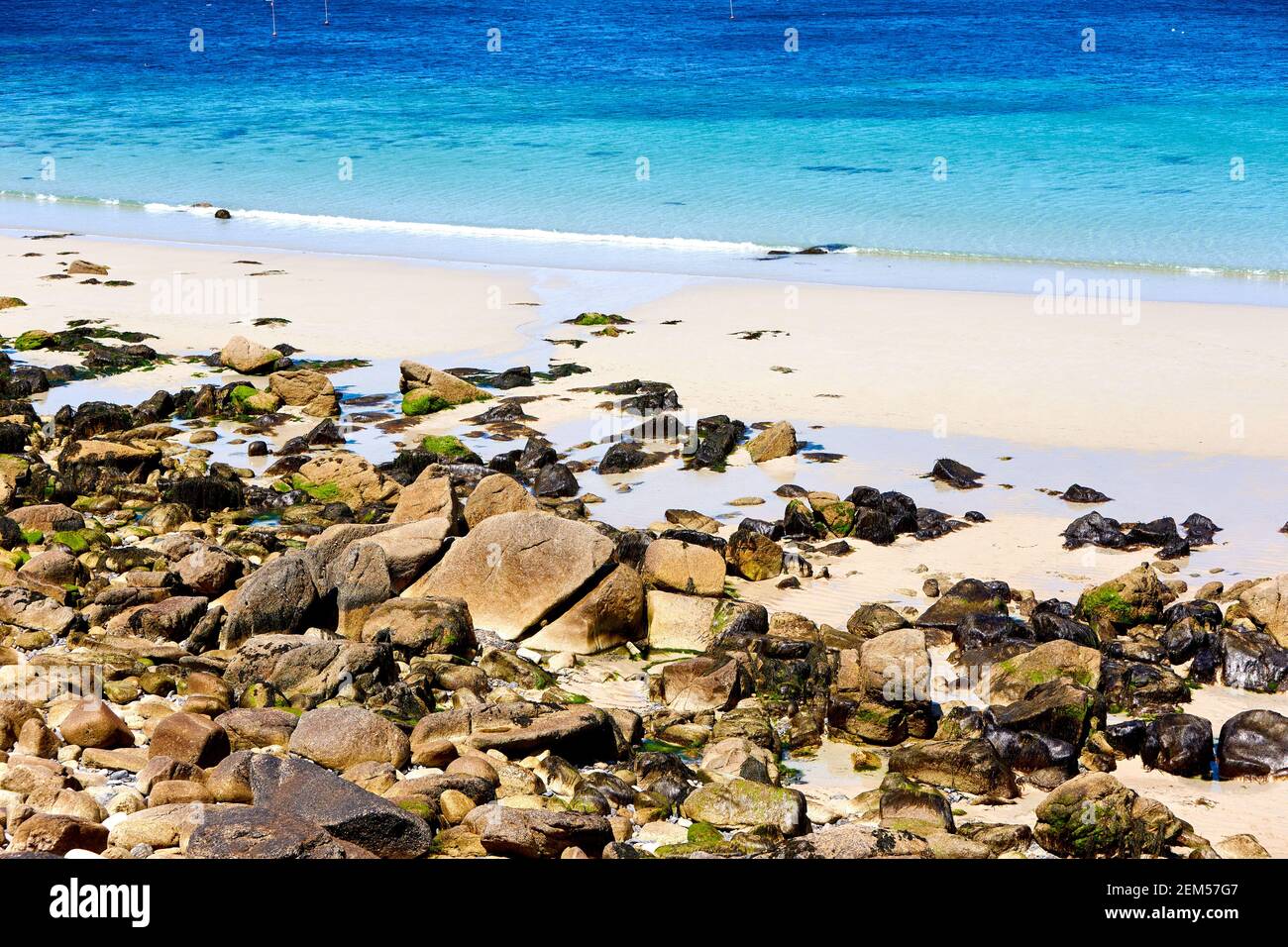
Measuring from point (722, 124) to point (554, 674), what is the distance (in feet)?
101

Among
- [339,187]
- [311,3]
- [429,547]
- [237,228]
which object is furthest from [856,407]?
[311,3]

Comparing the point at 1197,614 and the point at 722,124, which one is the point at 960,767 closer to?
the point at 1197,614

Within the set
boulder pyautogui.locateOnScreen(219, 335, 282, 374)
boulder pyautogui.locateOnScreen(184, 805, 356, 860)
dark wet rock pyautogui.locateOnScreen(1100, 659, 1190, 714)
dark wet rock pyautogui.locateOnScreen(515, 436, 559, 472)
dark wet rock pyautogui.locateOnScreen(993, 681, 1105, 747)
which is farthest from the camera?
boulder pyautogui.locateOnScreen(219, 335, 282, 374)

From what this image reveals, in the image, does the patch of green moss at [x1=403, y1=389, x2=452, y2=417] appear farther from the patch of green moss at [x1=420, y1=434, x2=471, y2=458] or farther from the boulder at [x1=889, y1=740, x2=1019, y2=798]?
the boulder at [x1=889, y1=740, x2=1019, y2=798]

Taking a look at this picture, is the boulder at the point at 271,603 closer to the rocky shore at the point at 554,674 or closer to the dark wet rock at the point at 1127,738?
the rocky shore at the point at 554,674

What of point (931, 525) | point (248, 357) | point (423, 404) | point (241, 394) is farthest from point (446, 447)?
point (931, 525)

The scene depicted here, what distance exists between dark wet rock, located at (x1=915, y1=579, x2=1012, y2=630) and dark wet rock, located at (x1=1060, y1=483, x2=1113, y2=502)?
7.58 ft

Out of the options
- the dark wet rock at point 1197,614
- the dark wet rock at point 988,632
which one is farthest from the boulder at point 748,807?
the dark wet rock at point 1197,614

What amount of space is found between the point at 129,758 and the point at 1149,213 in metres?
22.5

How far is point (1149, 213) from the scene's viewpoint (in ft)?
80.4

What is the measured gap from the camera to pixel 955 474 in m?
11.1

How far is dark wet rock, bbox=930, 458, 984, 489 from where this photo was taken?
11039mm

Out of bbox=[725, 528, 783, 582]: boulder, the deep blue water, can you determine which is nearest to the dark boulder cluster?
bbox=[725, 528, 783, 582]: boulder

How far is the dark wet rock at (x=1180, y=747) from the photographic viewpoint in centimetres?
669
